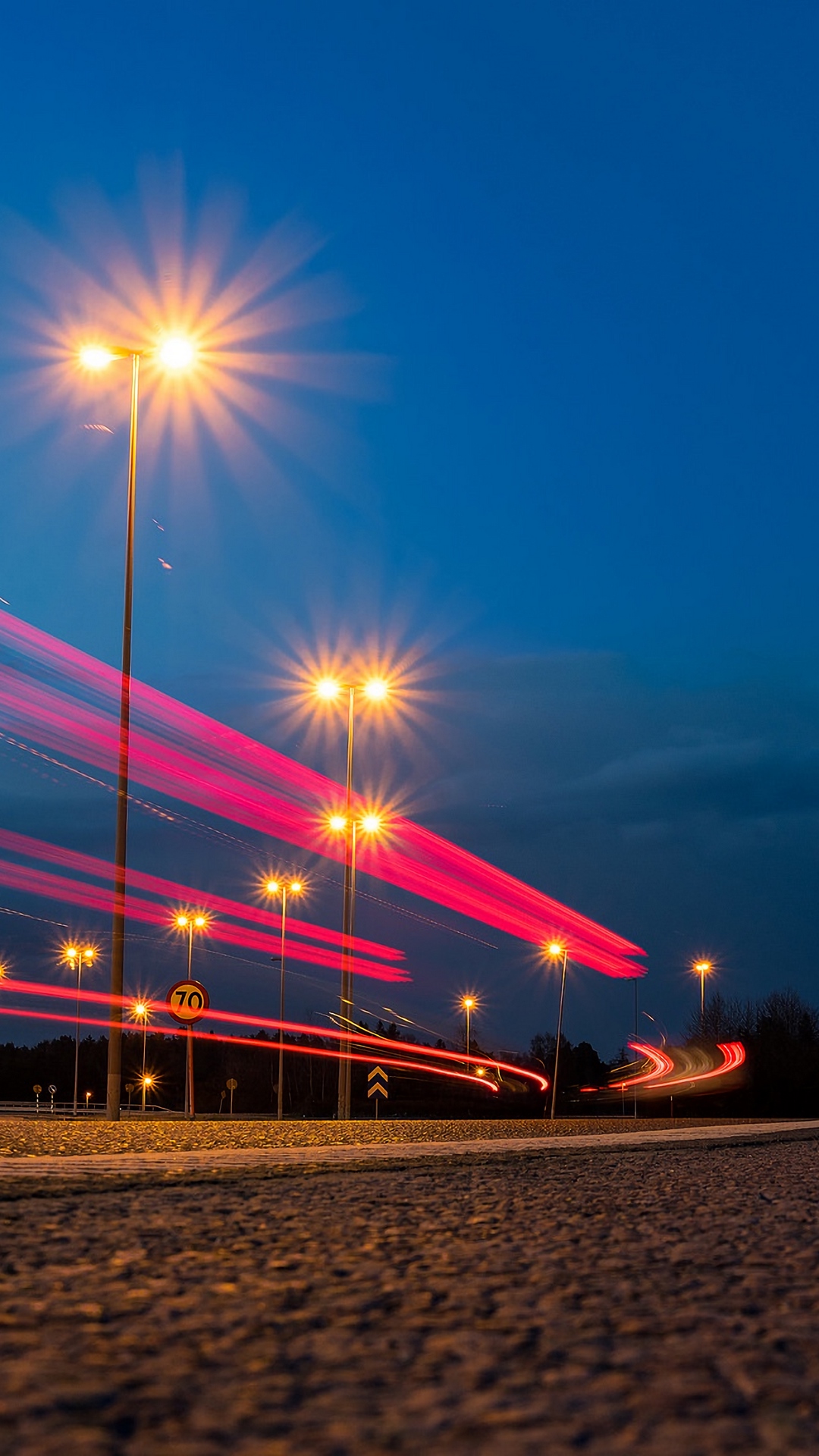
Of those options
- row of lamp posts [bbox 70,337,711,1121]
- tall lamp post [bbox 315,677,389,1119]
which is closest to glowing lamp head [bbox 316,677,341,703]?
tall lamp post [bbox 315,677,389,1119]

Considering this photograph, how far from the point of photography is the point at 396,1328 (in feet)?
13.1

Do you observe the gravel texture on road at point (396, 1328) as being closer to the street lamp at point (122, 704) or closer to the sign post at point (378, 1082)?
the street lamp at point (122, 704)

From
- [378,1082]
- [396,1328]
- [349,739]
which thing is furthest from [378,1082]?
[396,1328]

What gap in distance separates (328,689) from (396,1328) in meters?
36.7

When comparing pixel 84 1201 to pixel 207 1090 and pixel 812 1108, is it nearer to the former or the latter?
pixel 812 1108

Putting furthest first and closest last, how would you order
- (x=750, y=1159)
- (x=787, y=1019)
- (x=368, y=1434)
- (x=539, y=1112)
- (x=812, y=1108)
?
1. (x=787, y=1019)
2. (x=539, y=1112)
3. (x=812, y=1108)
4. (x=750, y=1159)
5. (x=368, y=1434)

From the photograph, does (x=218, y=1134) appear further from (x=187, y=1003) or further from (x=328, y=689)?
(x=328, y=689)

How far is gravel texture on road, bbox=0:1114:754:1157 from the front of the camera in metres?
12.4

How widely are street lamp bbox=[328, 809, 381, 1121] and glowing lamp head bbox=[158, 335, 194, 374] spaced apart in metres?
16.1

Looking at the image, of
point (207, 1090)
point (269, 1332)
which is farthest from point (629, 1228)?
point (207, 1090)

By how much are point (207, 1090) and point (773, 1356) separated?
17645 centimetres

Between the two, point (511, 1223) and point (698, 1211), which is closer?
point (511, 1223)

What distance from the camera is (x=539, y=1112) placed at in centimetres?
7219

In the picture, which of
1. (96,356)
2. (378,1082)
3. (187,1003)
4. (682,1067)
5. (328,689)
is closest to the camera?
(187,1003)
